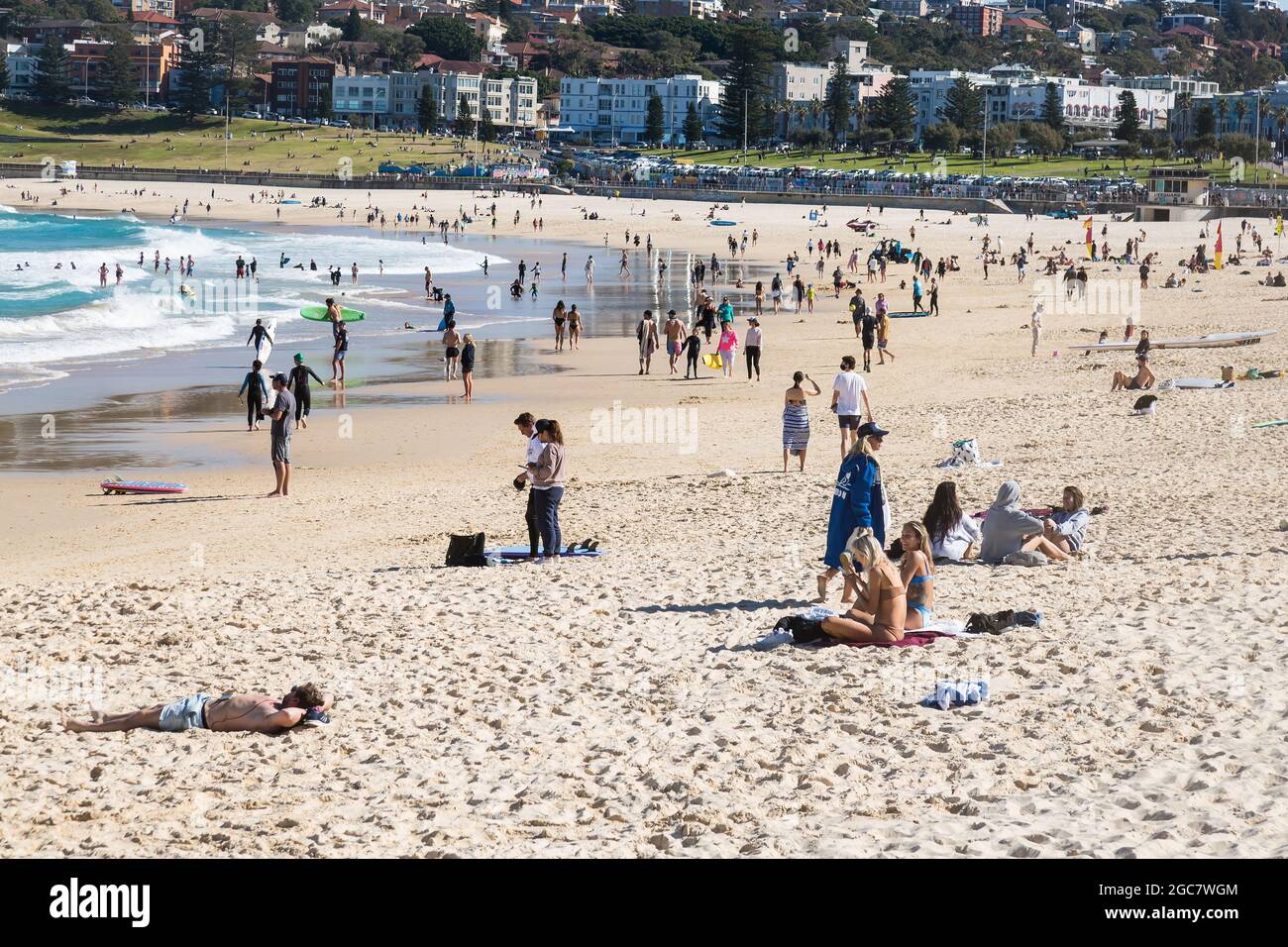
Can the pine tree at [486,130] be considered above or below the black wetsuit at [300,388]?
above

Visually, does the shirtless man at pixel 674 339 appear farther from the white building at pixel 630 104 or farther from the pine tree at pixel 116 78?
the pine tree at pixel 116 78

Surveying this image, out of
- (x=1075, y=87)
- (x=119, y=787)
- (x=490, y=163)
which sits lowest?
(x=119, y=787)

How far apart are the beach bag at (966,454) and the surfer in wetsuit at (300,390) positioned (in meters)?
7.75

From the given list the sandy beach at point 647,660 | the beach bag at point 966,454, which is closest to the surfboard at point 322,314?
the sandy beach at point 647,660

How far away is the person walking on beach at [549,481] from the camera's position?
10961 mm

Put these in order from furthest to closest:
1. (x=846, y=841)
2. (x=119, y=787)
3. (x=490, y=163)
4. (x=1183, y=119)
→ 1. (x=1183, y=119)
2. (x=490, y=163)
3. (x=119, y=787)
4. (x=846, y=841)

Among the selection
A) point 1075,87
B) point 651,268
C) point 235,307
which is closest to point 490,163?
point 1075,87

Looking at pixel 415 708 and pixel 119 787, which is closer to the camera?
pixel 119 787

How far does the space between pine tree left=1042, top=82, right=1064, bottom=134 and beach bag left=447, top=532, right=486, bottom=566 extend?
404 ft

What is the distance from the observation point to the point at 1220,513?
11.9m

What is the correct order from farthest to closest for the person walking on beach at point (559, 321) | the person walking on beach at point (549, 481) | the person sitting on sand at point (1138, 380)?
the person walking on beach at point (559, 321) → the person sitting on sand at point (1138, 380) → the person walking on beach at point (549, 481)

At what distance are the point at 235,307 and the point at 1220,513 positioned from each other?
96.9ft
